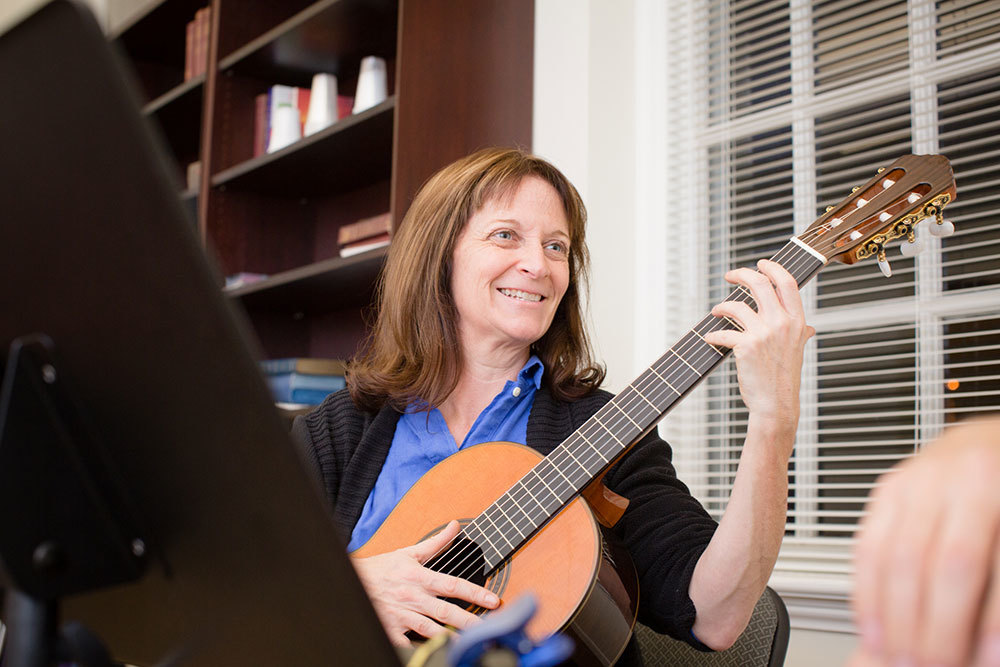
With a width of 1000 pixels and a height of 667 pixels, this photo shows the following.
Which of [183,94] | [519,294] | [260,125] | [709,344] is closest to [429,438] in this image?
[519,294]

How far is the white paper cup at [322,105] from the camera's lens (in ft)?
9.19

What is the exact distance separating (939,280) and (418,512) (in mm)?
1223

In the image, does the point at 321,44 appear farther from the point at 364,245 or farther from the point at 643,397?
the point at 643,397

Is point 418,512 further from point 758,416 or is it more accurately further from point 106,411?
point 106,411

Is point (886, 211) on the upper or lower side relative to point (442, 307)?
upper

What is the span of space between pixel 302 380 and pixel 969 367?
1.73m

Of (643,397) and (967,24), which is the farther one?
(967,24)

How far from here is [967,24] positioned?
187 cm

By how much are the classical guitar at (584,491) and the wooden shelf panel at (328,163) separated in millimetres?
1349

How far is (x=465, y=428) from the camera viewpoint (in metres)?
1.57

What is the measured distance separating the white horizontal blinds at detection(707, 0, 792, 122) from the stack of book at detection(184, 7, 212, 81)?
186cm

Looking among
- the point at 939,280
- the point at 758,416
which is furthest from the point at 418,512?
the point at 939,280

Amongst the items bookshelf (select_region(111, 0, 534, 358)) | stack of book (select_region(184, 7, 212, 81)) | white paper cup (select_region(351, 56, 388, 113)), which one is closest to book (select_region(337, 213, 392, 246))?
bookshelf (select_region(111, 0, 534, 358))

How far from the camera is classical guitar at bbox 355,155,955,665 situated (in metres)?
1.10
